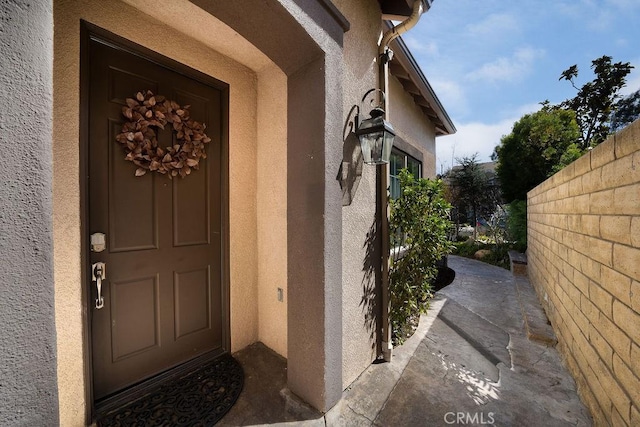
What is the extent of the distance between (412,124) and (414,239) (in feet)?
10.3

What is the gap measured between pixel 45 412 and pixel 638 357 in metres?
2.83

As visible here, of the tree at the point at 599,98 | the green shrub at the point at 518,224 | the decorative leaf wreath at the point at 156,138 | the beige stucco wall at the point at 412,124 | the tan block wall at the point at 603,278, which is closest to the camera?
the tan block wall at the point at 603,278

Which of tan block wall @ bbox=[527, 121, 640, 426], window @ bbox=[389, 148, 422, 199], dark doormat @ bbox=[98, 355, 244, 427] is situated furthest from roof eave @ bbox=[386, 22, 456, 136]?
dark doormat @ bbox=[98, 355, 244, 427]

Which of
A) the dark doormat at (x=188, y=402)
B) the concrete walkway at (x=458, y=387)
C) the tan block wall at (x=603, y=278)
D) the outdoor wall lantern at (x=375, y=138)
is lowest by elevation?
the concrete walkway at (x=458, y=387)

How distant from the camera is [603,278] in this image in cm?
190

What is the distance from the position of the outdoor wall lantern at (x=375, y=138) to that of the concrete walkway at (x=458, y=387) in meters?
2.09

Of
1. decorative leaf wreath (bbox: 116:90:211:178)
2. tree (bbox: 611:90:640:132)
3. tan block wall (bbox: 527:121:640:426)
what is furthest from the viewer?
tree (bbox: 611:90:640:132)

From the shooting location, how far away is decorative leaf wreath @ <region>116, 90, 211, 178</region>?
210cm

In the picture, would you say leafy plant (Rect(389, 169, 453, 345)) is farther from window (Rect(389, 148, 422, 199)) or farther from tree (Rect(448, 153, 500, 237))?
tree (Rect(448, 153, 500, 237))

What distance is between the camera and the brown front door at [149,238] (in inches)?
77.7

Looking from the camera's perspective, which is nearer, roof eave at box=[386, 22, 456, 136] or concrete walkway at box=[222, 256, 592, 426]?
concrete walkway at box=[222, 256, 592, 426]

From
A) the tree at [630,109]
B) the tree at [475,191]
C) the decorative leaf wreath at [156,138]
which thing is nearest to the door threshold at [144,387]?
the decorative leaf wreath at [156,138]

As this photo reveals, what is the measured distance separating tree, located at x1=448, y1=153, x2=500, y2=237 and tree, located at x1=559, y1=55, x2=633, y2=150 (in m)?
3.60

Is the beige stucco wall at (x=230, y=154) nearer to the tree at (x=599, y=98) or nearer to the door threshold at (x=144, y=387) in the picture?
the door threshold at (x=144, y=387)
